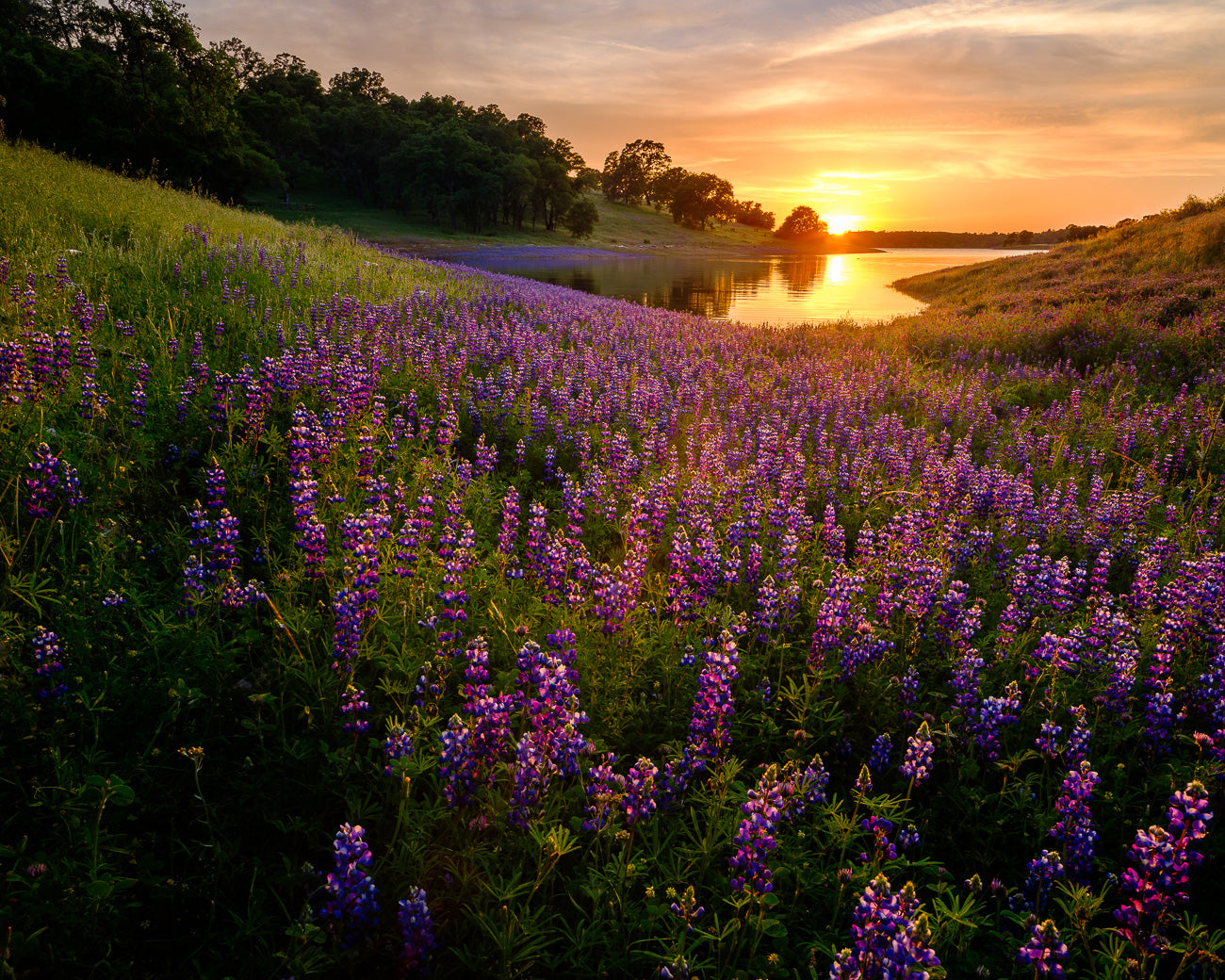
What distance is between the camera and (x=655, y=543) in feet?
20.1

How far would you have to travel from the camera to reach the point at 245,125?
6806cm

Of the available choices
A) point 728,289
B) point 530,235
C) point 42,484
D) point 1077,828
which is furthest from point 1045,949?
point 530,235

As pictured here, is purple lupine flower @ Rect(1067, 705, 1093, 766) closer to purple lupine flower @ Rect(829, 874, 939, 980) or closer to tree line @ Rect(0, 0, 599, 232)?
purple lupine flower @ Rect(829, 874, 939, 980)

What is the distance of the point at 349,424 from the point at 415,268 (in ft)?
57.3

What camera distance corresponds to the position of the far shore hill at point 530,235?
6888cm

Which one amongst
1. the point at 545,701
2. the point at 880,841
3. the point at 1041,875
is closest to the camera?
the point at 1041,875

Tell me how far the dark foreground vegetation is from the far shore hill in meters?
37.2

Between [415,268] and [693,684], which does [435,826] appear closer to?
[693,684]

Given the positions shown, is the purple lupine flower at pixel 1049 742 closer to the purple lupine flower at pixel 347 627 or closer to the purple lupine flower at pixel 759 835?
the purple lupine flower at pixel 759 835

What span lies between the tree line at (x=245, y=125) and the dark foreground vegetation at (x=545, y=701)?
26.5m

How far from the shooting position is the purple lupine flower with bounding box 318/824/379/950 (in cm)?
235

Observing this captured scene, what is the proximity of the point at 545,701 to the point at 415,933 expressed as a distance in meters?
1.01

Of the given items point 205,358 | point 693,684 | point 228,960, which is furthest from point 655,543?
point 205,358

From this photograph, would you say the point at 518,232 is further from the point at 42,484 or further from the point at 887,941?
the point at 887,941
